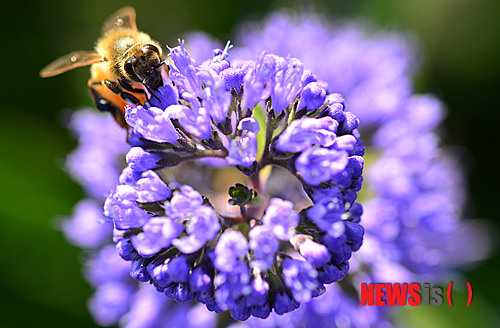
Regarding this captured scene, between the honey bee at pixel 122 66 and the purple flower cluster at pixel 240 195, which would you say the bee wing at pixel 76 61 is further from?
the purple flower cluster at pixel 240 195

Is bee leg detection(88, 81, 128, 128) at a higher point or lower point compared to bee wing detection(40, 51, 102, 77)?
lower

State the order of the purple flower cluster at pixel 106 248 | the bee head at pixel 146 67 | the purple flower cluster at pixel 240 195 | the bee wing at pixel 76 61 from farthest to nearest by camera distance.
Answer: the purple flower cluster at pixel 106 248
the bee wing at pixel 76 61
the bee head at pixel 146 67
the purple flower cluster at pixel 240 195

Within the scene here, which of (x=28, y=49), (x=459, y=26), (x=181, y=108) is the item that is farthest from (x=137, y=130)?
(x=459, y=26)

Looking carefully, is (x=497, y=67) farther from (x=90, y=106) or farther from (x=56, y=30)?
(x=56, y=30)

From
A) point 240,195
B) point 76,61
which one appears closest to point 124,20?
point 76,61

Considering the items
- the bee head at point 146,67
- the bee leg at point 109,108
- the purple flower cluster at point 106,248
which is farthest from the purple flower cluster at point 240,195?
the purple flower cluster at point 106,248

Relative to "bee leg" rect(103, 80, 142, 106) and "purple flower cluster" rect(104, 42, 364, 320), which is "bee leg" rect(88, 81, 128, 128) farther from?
"purple flower cluster" rect(104, 42, 364, 320)

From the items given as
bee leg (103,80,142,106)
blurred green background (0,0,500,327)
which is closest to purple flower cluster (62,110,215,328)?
blurred green background (0,0,500,327)
